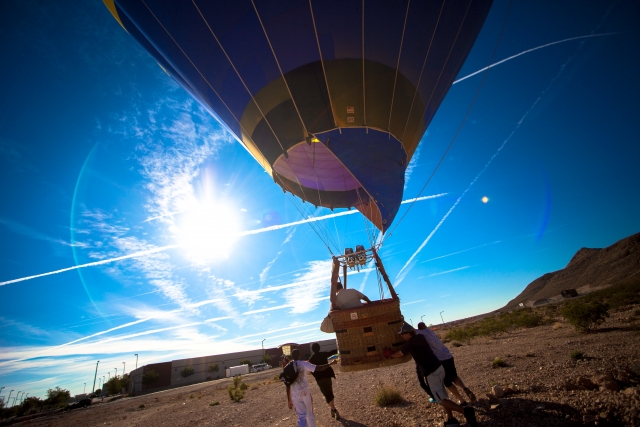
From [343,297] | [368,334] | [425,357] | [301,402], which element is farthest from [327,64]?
[301,402]

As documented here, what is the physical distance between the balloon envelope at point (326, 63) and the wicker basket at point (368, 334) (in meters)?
2.90

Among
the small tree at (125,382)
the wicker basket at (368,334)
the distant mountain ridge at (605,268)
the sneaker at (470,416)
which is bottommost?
the sneaker at (470,416)

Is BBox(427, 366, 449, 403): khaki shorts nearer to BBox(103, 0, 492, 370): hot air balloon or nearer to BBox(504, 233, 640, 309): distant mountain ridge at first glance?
BBox(103, 0, 492, 370): hot air balloon

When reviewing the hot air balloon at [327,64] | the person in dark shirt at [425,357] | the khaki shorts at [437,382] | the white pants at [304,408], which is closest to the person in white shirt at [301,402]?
the white pants at [304,408]

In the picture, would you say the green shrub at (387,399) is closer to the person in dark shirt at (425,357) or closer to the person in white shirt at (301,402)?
the person in white shirt at (301,402)

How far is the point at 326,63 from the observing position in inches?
251

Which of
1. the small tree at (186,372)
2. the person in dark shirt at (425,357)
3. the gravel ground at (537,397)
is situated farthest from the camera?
the small tree at (186,372)

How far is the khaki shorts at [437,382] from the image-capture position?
4184mm

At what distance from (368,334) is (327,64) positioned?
5715 millimetres

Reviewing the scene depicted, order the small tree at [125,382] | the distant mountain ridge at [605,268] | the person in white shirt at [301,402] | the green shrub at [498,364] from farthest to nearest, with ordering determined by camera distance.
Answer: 1. the distant mountain ridge at [605,268]
2. the small tree at [125,382]
3. the green shrub at [498,364]
4. the person in white shirt at [301,402]

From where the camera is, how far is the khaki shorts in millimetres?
4184

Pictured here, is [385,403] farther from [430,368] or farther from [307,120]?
[307,120]

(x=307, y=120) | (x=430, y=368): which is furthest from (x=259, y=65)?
(x=430, y=368)

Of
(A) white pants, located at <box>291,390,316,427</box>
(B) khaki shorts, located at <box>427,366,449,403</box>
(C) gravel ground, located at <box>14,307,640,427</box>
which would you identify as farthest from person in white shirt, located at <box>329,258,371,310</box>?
(C) gravel ground, located at <box>14,307,640,427</box>
